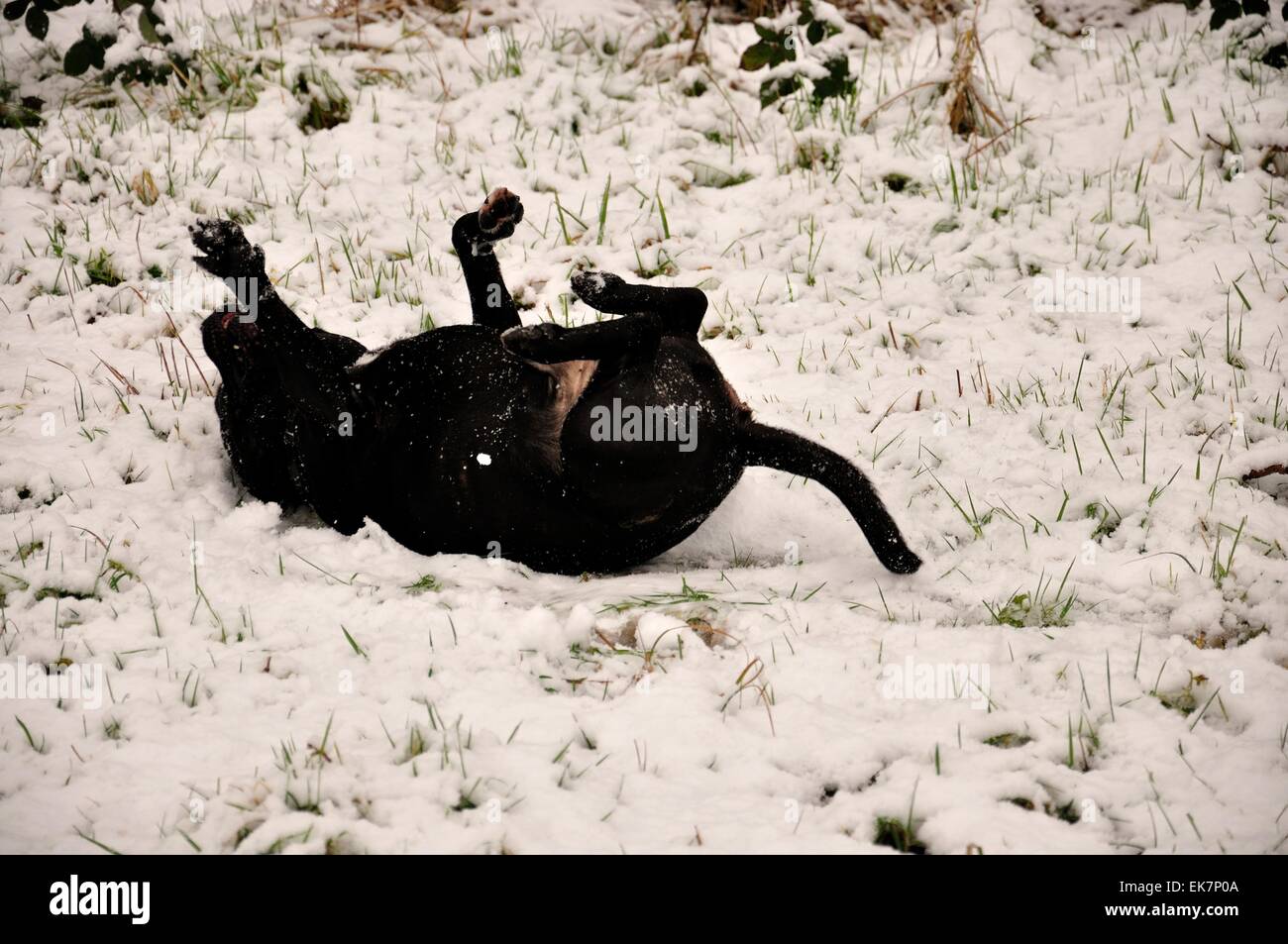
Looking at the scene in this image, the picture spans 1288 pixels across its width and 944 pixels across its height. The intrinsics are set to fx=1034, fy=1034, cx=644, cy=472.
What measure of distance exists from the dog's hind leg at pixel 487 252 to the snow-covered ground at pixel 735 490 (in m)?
0.82

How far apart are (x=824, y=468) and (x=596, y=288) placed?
73cm

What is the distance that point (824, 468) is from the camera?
8.63 feet

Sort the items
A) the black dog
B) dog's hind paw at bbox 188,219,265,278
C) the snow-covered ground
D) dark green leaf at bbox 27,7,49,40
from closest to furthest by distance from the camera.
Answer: the snow-covered ground < the black dog < dog's hind paw at bbox 188,219,265,278 < dark green leaf at bbox 27,7,49,40

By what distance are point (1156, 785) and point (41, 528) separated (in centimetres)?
273

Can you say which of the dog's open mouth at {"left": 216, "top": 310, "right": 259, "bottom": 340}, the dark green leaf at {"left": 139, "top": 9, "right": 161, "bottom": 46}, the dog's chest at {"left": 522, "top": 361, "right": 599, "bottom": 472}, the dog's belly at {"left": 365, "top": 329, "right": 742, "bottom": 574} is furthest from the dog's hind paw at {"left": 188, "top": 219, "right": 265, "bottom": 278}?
the dark green leaf at {"left": 139, "top": 9, "right": 161, "bottom": 46}

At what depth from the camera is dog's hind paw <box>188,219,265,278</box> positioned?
257cm

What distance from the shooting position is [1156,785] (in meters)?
2.00

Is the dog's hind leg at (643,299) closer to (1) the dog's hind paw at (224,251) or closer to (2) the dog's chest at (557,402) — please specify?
(2) the dog's chest at (557,402)

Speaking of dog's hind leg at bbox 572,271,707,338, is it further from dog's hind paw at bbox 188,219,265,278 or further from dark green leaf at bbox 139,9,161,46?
dark green leaf at bbox 139,9,161,46

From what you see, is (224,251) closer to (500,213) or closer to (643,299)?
(500,213)

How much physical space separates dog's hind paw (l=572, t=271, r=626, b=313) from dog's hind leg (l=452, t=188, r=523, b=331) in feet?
1.60
